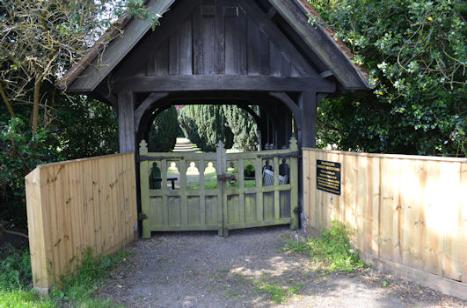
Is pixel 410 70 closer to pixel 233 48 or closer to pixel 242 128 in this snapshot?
pixel 233 48

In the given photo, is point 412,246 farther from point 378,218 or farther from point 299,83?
point 299,83

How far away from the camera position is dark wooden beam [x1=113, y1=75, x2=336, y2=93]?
19.4ft

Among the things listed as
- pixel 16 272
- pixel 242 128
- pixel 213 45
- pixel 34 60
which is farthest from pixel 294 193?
pixel 242 128

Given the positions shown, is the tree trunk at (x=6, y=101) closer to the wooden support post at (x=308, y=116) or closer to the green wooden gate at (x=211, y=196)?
the green wooden gate at (x=211, y=196)

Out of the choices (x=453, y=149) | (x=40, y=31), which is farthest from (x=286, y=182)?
(x=40, y=31)

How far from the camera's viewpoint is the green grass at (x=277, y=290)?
12.8 feet

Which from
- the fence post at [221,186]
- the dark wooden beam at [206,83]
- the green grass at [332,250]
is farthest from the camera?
the fence post at [221,186]

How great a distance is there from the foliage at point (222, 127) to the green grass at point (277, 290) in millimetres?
16496

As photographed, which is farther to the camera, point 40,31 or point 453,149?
point 453,149

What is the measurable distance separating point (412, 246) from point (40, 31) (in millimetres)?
5343

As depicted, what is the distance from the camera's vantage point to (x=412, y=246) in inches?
159

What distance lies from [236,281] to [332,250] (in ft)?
5.02

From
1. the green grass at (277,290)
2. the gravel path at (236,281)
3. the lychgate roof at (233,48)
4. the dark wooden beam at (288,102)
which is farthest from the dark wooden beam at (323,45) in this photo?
the green grass at (277,290)

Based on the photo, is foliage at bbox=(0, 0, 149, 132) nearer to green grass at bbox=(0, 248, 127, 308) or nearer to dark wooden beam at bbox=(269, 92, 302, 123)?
green grass at bbox=(0, 248, 127, 308)
